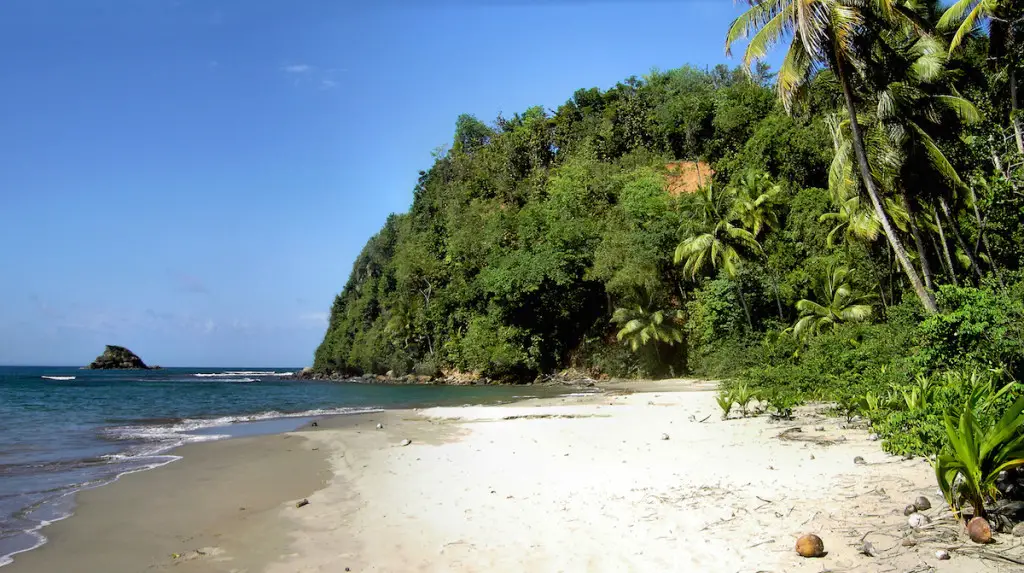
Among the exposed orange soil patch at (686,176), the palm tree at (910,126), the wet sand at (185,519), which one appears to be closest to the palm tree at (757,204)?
the exposed orange soil patch at (686,176)

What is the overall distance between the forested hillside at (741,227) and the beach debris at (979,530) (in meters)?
3.72

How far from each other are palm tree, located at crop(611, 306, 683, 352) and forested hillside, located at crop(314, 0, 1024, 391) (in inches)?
5.2

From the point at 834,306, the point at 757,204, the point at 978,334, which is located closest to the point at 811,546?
the point at 978,334

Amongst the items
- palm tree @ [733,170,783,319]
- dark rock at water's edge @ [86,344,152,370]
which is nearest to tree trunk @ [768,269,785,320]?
palm tree @ [733,170,783,319]

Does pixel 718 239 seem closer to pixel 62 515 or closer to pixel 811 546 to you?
pixel 811 546

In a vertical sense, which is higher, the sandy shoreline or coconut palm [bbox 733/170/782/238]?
coconut palm [bbox 733/170/782/238]

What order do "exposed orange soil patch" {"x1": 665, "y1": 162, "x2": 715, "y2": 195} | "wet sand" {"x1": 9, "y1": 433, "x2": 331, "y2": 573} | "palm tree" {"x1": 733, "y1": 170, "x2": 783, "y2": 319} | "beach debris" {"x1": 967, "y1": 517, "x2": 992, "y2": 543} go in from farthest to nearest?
"exposed orange soil patch" {"x1": 665, "y1": 162, "x2": 715, "y2": 195} < "palm tree" {"x1": 733, "y1": 170, "x2": 783, "y2": 319} < "wet sand" {"x1": 9, "y1": 433, "x2": 331, "y2": 573} < "beach debris" {"x1": 967, "y1": 517, "x2": 992, "y2": 543}

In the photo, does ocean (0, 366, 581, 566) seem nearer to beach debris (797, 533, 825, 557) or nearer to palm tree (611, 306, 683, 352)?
beach debris (797, 533, 825, 557)

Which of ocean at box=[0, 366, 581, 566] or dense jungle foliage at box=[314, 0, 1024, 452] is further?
dense jungle foliage at box=[314, 0, 1024, 452]

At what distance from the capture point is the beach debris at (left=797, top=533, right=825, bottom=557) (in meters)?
4.39

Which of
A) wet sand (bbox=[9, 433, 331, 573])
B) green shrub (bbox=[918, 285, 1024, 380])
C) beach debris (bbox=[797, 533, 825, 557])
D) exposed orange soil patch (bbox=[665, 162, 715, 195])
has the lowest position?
wet sand (bbox=[9, 433, 331, 573])

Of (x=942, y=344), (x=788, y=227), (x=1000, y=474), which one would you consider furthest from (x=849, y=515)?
(x=788, y=227)

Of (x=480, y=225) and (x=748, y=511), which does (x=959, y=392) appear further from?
(x=480, y=225)

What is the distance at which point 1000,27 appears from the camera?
1342cm
